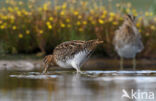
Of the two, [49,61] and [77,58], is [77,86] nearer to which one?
[77,58]

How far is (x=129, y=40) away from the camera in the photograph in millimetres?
16109

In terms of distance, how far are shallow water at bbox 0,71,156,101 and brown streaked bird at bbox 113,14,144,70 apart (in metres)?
3.51

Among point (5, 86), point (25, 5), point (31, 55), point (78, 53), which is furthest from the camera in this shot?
point (25, 5)

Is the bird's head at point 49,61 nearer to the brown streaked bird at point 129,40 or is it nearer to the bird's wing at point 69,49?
the bird's wing at point 69,49

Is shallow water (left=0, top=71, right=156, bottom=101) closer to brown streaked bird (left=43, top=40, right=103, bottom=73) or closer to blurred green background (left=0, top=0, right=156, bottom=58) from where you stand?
brown streaked bird (left=43, top=40, right=103, bottom=73)

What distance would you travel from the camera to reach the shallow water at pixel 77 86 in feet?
26.2

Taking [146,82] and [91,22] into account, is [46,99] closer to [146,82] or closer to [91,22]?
[146,82]

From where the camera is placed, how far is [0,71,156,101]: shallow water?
26.2 ft

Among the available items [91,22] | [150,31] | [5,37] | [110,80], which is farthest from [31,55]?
[110,80]

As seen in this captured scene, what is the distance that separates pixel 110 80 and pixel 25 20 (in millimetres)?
7777

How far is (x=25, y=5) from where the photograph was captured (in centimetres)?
1967

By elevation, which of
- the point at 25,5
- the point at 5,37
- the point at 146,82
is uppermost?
the point at 25,5

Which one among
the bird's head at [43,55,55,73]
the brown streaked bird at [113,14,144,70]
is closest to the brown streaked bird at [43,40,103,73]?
the bird's head at [43,55,55,73]

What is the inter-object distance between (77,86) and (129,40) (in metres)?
6.72
